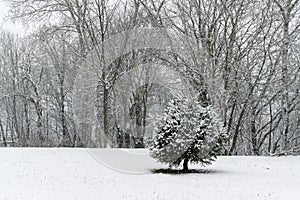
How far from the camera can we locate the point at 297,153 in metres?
18.4

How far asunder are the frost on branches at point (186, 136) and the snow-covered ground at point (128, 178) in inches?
28.1

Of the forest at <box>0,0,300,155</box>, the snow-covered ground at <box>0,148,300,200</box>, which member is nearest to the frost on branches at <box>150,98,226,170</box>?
the snow-covered ground at <box>0,148,300,200</box>

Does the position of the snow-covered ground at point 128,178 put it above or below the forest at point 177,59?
below

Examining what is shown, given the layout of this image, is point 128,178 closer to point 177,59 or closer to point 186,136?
point 186,136

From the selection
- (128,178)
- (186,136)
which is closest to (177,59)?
(186,136)

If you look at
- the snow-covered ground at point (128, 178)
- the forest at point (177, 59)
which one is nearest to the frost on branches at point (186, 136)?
the snow-covered ground at point (128, 178)

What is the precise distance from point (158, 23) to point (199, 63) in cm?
359

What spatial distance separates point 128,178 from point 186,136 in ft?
8.09

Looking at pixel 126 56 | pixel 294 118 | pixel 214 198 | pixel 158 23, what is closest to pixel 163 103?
pixel 126 56

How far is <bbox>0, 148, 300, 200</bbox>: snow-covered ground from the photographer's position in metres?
8.48

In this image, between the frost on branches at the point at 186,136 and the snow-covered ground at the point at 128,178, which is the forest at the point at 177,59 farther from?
the frost on branches at the point at 186,136

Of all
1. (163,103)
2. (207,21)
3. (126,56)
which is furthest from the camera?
(163,103)

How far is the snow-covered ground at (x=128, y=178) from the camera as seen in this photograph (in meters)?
8.48

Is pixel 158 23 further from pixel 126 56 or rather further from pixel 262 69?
pixel 262 69
